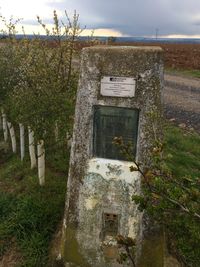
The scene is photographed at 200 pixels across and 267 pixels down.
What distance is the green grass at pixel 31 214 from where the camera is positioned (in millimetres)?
6559

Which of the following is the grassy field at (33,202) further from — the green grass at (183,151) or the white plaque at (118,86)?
the white plaque at (118,86)

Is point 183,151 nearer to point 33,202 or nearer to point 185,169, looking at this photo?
point 185,169

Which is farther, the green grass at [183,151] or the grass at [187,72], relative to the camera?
the grass at [187,72]

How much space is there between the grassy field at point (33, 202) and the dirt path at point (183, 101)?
2.74 meters

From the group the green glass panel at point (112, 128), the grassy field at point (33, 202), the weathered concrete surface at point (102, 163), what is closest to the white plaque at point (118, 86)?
the weathered concrete surface at point (102, 163)

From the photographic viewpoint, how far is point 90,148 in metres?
5.28

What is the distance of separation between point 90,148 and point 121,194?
2.72ft

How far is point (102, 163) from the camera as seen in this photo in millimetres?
5285

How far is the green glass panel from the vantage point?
16.6 feet

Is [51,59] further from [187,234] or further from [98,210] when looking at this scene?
[187,234]

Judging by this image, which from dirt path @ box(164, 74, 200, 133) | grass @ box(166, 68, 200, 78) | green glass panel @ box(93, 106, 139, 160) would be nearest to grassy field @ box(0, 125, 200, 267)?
green glass panel @ box(93, 106, 139, 160)

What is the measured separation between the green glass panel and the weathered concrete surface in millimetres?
80

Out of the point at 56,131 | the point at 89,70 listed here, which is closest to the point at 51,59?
the point at 56,131

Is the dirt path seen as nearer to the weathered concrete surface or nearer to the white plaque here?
the weathered concrete surface
